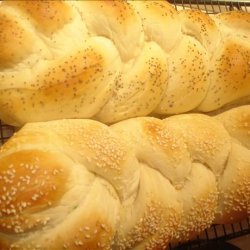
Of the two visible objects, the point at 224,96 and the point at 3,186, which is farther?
the point at 224,96

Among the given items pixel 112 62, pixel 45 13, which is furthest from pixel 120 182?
pixel 45 13

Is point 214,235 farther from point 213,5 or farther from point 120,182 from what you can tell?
point 213,5

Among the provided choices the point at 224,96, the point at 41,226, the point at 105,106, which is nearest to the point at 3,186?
the point at 41,226

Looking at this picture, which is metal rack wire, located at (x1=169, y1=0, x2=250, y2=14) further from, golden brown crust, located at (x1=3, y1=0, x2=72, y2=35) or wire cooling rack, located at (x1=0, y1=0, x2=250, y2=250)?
golden brown crust, located at (x1=3, y1=0, x2=72, y2=35)

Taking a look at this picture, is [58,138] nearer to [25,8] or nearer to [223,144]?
[25,8]

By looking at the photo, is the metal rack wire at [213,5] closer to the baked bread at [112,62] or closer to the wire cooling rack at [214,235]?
the wire cooling rack at [214,235]

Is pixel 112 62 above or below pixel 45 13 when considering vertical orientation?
below
